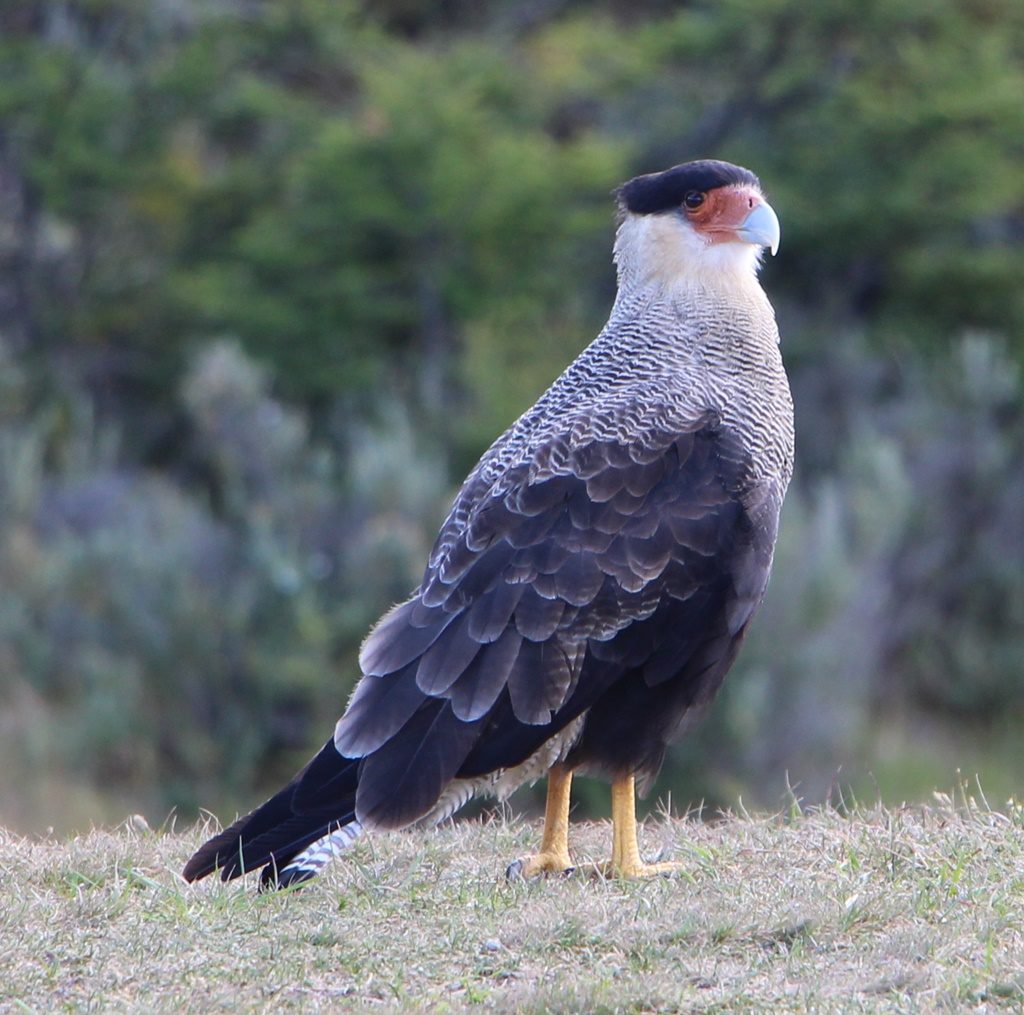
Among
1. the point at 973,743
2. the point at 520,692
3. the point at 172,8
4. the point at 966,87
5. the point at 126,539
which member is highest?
the point at 172,8

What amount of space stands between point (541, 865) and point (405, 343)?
10993 millimetres

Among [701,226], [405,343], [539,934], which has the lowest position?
[539,934]

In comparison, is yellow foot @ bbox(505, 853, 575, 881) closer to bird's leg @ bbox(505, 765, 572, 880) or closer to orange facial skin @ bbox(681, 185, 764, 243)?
bird's leg @ bbox(505, 765, 572, 880)

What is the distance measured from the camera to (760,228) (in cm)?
530

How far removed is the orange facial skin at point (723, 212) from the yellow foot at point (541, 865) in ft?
6.46

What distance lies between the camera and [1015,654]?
13344 mm

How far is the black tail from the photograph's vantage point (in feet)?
14.0

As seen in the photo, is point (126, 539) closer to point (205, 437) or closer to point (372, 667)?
point (205, 437)

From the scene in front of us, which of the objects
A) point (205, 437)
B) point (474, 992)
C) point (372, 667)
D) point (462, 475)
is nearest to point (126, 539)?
point (205, 437)

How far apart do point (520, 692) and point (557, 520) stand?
501mm

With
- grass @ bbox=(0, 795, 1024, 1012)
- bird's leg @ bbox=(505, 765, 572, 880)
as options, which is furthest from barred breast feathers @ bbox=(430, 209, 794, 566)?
grass @ bbox=(0, 795, 1024, 1012)

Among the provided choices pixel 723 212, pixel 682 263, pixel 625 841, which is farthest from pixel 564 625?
pixel 723 212

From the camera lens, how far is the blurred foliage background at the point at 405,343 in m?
11.6

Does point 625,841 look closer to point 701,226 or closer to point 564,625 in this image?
point 564,625
